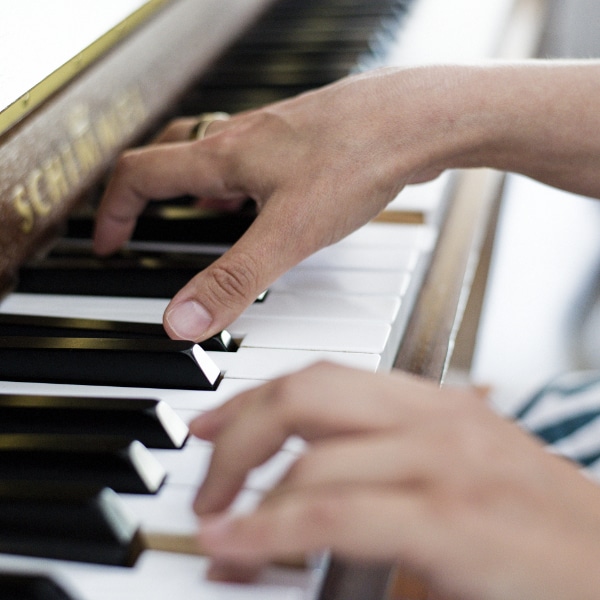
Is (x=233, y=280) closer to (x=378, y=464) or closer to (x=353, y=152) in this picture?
(x=353, y=152)

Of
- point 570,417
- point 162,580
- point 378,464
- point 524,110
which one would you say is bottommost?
point 570,417

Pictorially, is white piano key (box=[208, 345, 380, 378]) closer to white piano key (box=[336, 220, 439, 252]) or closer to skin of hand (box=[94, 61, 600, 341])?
skin of hand (box=[94, 61, 600, 341])

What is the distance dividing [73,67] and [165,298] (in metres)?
0.32

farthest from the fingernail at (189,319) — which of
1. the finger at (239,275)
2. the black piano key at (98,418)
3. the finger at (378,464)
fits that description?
the finger at (378,464)

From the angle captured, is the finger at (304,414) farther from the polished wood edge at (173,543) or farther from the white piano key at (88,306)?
the white piano key at (88,306)

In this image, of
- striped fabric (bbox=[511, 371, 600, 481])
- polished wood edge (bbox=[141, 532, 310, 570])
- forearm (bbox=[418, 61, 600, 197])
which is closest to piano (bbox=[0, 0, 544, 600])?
polished wood edge (bbox=[141, 532, 310, 570])

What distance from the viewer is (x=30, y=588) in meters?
0.45

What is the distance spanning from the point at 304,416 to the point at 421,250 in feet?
1.69

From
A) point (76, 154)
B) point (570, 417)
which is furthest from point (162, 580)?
point (570, 417)

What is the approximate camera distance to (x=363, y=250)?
929 mm

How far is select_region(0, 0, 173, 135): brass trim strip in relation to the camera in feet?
2.62

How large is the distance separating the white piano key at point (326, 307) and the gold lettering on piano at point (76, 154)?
277 millimetres

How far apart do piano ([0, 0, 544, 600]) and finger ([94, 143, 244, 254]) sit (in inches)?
1.8

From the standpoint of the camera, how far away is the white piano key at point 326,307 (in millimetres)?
782
